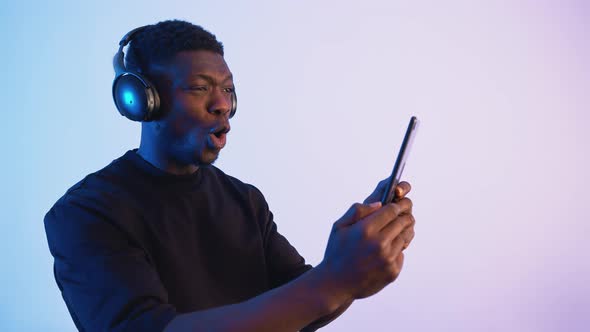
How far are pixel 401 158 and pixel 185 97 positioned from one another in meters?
0.46

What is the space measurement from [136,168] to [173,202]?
10 centimetres

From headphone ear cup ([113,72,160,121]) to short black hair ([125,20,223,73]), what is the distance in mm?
61

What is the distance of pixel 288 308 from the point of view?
0.62m

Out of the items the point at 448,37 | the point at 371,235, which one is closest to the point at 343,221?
the point at 371,235

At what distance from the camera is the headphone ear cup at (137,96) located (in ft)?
3.10

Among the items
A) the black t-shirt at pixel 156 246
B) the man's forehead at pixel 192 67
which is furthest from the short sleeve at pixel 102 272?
the man's forehead at pixel 192 67

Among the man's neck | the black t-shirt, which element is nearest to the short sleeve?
the black t-shirt

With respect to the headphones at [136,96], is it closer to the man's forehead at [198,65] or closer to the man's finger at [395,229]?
the man's forehead at [198,65]

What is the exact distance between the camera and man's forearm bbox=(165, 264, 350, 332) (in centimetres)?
62

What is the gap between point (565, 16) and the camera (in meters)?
2.08

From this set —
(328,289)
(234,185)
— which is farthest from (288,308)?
(234,185)

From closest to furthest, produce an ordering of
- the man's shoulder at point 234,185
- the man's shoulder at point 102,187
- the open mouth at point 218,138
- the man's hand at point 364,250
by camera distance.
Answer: the man's hand at point 364,250 < the man's shoulder at point 102,187 < the open mouth at point 218,138 < the man's shoulder at point 234,185

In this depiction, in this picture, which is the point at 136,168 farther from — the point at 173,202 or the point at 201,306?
the point at 201,306

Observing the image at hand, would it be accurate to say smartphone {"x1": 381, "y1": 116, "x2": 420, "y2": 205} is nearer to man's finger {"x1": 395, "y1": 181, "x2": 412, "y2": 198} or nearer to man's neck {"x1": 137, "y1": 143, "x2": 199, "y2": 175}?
man's finger {"x1": 395, "y1": 181, "x2": 412, "y2": 198}
